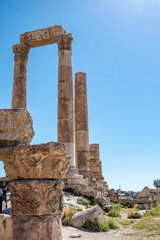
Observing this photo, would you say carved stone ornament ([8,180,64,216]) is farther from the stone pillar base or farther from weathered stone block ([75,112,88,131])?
weathered stone block ([75,112,88,131])

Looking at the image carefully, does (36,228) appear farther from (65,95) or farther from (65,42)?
(65,42)

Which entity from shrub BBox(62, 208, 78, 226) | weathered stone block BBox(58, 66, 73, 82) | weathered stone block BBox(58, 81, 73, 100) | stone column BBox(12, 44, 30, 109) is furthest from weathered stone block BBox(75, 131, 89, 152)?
shrub BBox(62, 208, 78, 226)

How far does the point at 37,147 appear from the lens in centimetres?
476

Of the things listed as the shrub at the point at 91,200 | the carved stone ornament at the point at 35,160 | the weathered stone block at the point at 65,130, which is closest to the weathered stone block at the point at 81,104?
the weathered stone block at the point at 65,130

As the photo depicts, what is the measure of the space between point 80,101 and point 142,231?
13644 millimetres

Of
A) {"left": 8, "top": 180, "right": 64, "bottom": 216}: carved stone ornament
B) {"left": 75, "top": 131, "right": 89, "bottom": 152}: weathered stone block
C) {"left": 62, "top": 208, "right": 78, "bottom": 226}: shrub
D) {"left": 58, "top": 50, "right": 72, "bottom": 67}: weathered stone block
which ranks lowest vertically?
{"left": 62, "top": 208, "right": 78, "bottom": 226}: shrub

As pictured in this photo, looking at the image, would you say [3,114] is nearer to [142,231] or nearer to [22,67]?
[142,231]

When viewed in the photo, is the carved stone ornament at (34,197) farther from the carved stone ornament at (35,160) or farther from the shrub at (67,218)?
the shrub at (67,218)

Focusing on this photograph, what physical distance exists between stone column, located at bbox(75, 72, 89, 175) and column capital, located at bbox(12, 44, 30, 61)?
447 cm

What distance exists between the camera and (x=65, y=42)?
18.7 meters

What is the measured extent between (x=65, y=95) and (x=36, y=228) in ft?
43.4

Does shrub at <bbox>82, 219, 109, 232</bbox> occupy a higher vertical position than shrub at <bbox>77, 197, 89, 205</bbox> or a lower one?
lower

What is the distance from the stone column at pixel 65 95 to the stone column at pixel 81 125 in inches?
93.9

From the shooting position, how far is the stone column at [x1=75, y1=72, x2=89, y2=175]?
1928 centimetres
